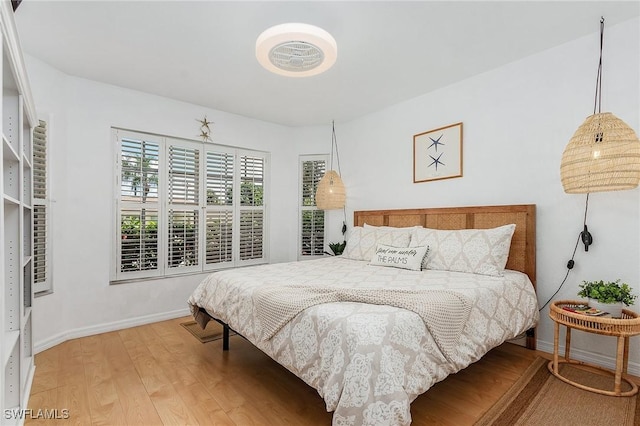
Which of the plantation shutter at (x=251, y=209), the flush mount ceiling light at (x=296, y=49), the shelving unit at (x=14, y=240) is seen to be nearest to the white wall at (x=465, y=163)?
the plantation shutter at (x=251, y=209)

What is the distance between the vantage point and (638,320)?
6.46 feet

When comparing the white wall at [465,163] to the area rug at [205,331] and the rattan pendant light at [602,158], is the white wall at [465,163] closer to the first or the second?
the rattan pendant light at [602,158]

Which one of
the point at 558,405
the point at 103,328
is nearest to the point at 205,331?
the point at 103,328

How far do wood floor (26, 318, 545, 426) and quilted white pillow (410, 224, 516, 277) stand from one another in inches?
29.4

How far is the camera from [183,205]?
3.90m

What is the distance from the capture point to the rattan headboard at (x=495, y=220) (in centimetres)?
278

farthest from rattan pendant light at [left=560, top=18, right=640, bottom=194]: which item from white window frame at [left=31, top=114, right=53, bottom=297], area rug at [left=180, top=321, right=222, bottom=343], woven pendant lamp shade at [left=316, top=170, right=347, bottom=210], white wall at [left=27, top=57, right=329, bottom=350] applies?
white window frame at [left=31, top=114, right=53, bottom=297]

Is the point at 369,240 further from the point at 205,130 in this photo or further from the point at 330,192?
the point at 205,130

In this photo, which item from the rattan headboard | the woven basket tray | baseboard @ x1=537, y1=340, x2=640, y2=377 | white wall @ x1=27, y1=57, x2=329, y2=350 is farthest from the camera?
white wall @ x1=27, y1=57, x2=329, y2=350

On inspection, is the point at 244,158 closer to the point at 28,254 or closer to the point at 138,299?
the point at 138,299

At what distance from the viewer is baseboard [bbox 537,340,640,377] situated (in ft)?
7.52

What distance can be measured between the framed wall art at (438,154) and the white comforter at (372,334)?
4.13ft

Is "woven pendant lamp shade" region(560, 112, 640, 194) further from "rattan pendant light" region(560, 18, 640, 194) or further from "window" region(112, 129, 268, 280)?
"window" region(112, 129, 268, 280)

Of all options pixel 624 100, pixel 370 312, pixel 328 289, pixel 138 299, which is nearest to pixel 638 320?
pixel 624 100
